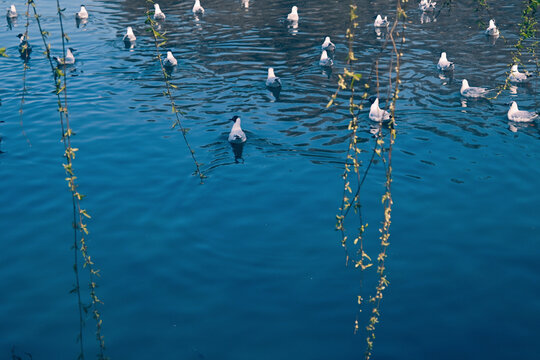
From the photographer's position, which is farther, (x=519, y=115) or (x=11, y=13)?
(x=11, y=13)

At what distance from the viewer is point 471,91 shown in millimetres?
19969

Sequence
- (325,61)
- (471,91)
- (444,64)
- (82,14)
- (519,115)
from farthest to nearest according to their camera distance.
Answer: (82,14)
(325,61)
(444,64)
(471,91)
(519,115)

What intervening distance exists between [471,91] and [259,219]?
10.9 m

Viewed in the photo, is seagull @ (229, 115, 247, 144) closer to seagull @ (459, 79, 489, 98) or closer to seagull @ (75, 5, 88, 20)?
seagull @ (459, 79, 489, 98)

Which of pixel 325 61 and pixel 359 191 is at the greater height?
pixel 325 61

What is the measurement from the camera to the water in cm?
998

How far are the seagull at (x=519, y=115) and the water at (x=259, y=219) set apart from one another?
0.81 feet

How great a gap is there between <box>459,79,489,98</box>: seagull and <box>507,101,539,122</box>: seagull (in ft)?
6.53

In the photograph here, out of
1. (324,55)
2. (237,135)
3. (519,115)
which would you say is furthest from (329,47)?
(237,135)

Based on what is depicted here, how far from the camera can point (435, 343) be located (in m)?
9.61

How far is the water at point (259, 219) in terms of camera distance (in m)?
9.98

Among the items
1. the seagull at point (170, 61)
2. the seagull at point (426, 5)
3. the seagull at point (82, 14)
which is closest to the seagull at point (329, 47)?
the seagull at point (170, 61)

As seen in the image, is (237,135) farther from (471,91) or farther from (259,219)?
(471,91)

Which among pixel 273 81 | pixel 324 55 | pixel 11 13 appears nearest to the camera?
pixel 273 81
